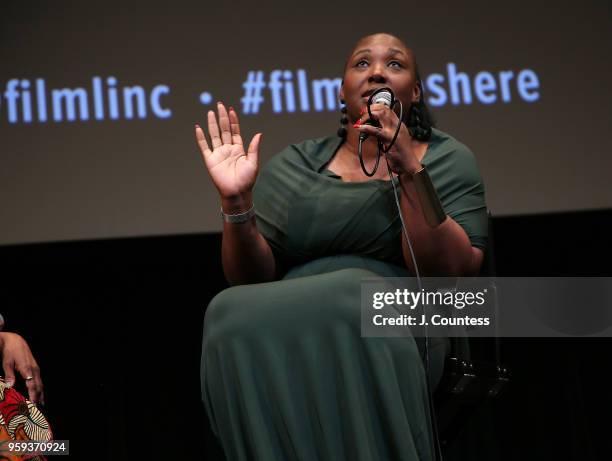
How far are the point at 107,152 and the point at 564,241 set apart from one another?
185 cm

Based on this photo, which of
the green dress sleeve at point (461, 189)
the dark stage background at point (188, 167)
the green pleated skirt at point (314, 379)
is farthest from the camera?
the dark stage background at point (188, 167)

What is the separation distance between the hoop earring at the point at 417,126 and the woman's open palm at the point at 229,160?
0.39 meters

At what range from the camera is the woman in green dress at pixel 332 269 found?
176cm

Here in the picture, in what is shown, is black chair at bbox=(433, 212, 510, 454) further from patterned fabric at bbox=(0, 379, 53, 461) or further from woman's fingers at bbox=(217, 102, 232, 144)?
patterned fabric at bbox=(0, 379, 53, 461)

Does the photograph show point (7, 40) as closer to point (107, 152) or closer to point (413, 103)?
point (107, 152)

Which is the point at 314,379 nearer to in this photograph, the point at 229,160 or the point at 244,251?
the point at 244,251

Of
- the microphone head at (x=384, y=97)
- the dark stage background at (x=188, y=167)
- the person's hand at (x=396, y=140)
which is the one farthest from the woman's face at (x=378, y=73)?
the dark stage background at (x=188, y=167)

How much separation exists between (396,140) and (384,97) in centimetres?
16

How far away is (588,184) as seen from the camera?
3713 millimetres

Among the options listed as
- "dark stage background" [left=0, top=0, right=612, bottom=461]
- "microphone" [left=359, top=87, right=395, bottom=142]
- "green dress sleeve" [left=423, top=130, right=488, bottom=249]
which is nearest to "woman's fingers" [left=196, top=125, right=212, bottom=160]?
"microphone" [left=359, top=87, right=395, bottom=142]

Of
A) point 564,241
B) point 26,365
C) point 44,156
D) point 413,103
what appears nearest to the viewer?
point 26,365

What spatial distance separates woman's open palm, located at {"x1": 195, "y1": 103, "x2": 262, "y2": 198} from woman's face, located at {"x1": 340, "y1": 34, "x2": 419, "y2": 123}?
11.2 inches

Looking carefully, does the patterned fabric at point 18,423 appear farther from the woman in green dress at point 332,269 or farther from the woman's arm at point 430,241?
the woman's arm at point 430,241

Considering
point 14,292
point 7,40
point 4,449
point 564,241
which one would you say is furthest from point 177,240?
point 4,449
